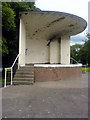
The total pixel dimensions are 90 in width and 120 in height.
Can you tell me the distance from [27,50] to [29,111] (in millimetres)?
8525

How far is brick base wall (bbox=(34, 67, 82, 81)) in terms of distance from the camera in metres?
6.27

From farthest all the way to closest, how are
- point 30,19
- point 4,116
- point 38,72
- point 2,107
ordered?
point 30,19 < point 38,72 < point 2,107 < point 4,116

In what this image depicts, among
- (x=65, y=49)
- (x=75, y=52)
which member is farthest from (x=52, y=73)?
(x=75, y=52)

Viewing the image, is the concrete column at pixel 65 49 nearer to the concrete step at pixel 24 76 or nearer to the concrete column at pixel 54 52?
the concrete column at pixel 54 52

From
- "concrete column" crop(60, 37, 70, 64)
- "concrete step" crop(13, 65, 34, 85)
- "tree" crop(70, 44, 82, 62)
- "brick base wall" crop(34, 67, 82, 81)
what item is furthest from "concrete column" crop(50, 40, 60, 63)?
"tree" crop(70, 44, 82, 62)

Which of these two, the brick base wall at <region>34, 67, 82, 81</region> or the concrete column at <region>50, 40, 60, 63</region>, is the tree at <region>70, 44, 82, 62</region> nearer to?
the concrete column at <region>50, 40, 60, 63</region>

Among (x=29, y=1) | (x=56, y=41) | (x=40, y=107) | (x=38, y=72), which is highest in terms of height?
(x=29, y=1)

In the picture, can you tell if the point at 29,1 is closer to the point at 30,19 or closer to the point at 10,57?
the point at 30,19

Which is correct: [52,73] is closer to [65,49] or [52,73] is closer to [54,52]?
[65,49]

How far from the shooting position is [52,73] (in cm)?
652

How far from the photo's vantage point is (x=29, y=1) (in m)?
11.1

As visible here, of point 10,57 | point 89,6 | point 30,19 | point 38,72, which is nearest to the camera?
point 89,6

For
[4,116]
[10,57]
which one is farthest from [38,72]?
[10,57]

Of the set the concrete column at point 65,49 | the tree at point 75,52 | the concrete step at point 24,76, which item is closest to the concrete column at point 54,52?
the concrete column at point 65,49
